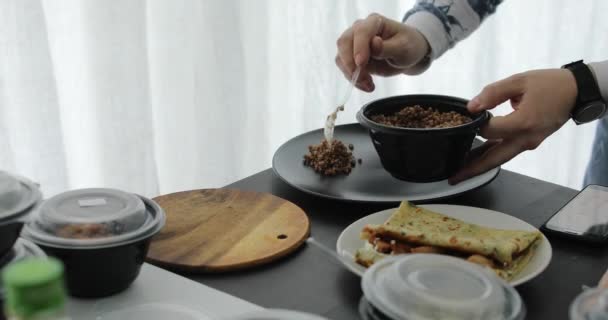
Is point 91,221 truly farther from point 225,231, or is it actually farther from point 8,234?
point 225,231

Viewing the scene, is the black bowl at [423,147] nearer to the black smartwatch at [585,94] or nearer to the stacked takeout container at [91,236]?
the black smartwatch at [585,94]

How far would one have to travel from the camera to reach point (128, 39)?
1.54m

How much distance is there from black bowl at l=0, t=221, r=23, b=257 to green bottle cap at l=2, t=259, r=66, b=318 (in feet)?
0.73

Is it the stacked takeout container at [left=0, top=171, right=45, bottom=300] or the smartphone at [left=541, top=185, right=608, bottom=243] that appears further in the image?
the smartphone at [left=541, top=185, right=608, bottom=243]

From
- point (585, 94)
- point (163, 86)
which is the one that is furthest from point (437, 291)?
point (163, 86)

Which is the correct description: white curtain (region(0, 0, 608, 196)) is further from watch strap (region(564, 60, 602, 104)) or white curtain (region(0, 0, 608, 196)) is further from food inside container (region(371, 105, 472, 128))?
watch strap (region(564, 60, 602, 104))

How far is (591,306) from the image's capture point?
0.56m

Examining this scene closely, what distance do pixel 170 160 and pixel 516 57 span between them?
57.5 inches

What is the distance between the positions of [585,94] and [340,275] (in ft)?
1.80

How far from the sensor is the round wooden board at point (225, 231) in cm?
90

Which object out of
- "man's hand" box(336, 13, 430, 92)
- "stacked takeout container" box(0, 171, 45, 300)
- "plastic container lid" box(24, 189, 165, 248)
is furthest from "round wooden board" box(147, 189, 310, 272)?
"man's hand" box(336, 13, 430, 92)

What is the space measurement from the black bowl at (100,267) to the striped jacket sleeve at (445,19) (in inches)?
32.7

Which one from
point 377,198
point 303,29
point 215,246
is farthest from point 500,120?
point 303,29

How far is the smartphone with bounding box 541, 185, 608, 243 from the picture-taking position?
96cm
